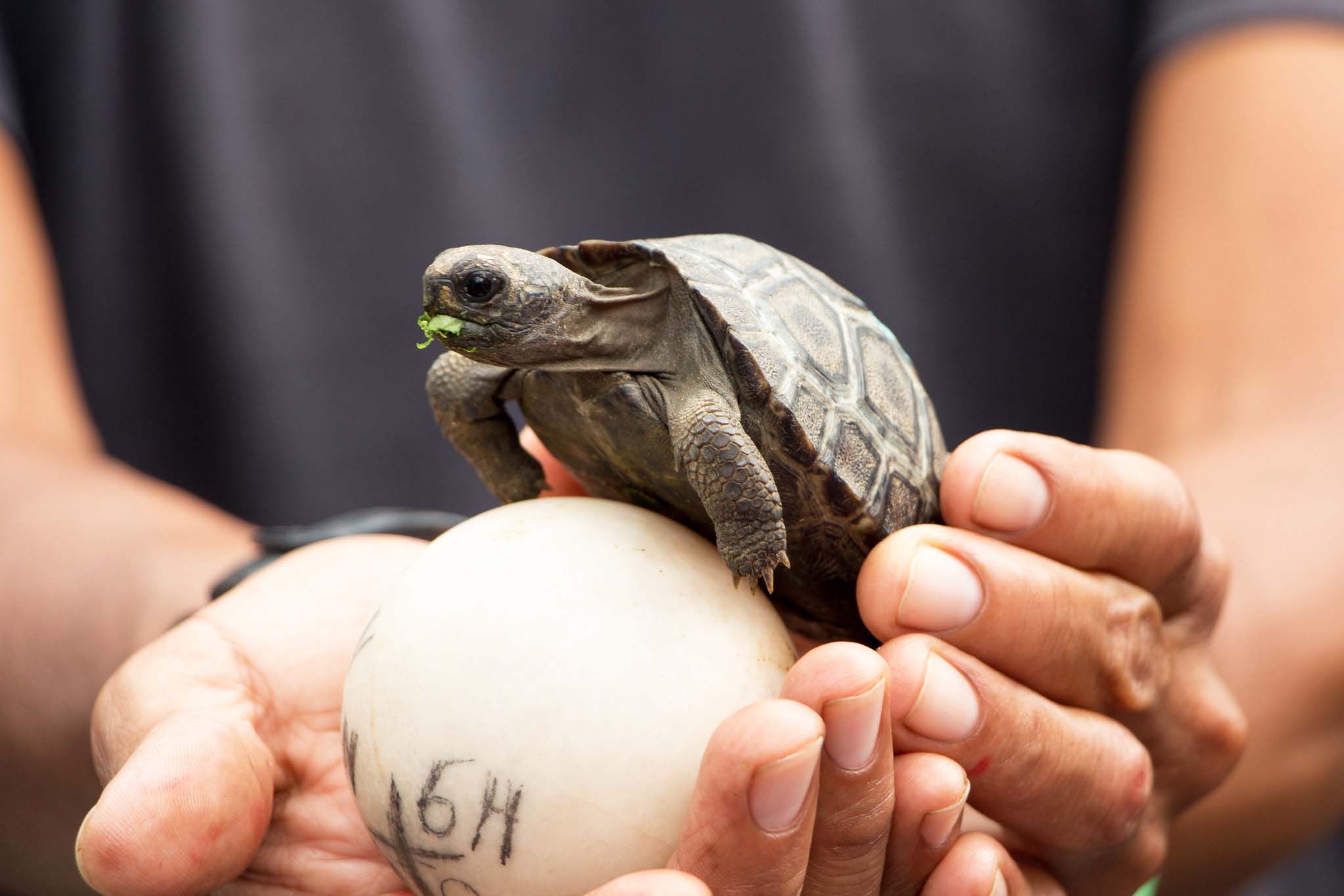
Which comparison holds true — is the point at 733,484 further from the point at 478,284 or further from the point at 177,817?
the point at 177,817

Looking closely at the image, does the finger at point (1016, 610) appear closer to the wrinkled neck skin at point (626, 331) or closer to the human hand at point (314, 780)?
the human hand at point (314, 780)

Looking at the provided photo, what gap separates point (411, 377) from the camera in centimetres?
277

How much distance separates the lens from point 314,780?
4.46 ft

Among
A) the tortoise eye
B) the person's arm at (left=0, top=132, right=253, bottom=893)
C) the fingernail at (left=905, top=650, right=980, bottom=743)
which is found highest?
the tortoise eye

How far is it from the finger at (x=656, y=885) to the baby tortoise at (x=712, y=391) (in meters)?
0.34

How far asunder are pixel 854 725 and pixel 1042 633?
0.38 metres

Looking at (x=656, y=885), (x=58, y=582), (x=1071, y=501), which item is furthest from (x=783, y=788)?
(x=58, y=582)

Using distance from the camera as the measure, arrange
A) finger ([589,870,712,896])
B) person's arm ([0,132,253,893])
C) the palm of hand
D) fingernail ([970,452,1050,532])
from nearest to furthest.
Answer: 1. finger ([589,870,712,896])
2. the palm of hand
3. fingernail ([970,452,1050,532])
4. person's arm ([0,132,253,893])

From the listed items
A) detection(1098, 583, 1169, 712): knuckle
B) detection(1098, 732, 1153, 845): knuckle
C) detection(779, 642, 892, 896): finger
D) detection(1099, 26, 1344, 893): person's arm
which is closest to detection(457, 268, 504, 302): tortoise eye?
detection(779, 642, 892, 896): finger

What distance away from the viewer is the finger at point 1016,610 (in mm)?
1212

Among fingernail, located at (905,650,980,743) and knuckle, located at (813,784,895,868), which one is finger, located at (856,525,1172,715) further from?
knuckle, located at (813,784,895,868)

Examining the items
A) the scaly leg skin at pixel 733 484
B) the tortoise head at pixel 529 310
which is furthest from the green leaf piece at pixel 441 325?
the scaly leg skin at pixel 733 484

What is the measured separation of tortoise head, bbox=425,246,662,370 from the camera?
1.15 metres

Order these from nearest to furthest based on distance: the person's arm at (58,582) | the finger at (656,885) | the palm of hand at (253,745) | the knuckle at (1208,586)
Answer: the finger at (656,885) → the palm of hand at (253,745) → the knuckle at (1208,586) → the person's arm at (58,582)
